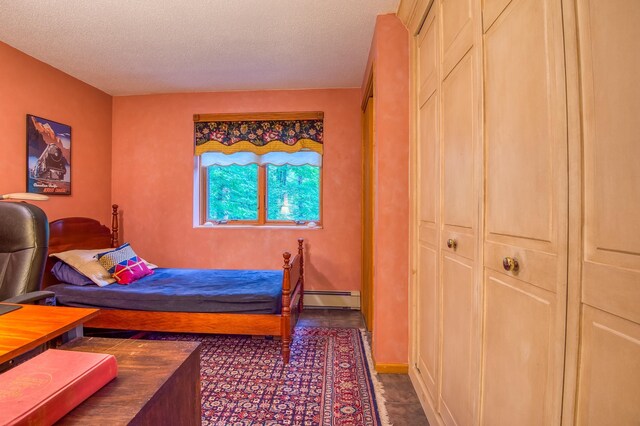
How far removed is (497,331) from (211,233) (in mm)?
3525

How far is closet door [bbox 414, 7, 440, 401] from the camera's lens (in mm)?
1824

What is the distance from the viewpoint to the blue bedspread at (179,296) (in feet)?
8.50

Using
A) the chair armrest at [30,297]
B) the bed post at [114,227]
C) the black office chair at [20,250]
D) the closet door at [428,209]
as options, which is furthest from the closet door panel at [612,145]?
the bed post at [114,227]

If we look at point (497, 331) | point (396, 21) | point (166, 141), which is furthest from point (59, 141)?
point (497, 331)

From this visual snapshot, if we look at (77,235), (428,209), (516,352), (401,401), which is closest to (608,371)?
(516,352)

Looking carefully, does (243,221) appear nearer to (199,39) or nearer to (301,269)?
(301,269)

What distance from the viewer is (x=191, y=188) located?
401cm

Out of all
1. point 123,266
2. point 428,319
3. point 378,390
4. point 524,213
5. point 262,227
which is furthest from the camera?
point 262,227

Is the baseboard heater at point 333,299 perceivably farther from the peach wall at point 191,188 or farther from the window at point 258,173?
the window at point 258,173

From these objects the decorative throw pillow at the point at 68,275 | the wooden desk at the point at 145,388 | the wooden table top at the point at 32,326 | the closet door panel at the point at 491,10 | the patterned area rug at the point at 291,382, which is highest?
the closet door panel at the point at 491,10

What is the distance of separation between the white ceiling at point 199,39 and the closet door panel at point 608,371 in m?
2.38

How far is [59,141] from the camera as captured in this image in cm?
328

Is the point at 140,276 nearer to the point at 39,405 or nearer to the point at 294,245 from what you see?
the point at 294,245

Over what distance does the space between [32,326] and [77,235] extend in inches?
113
